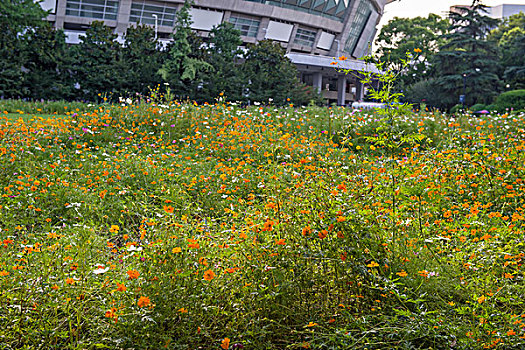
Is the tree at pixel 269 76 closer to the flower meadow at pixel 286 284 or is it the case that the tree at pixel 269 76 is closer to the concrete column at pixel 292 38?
the concrete column at pixel 292 38

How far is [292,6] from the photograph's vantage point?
41.1 m

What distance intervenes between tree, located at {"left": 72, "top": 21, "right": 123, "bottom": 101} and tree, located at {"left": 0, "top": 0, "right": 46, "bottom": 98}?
223cm

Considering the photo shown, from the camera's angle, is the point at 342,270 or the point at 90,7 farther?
the point at 90,7

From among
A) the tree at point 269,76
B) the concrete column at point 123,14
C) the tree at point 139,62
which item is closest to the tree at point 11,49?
the tree at point 139,62

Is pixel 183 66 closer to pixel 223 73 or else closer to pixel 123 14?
pixel 223 73

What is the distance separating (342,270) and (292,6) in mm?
40949

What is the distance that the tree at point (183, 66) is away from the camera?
22.4m

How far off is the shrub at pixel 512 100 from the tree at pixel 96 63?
2012 centimetres

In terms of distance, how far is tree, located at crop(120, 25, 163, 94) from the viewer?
22094 mm

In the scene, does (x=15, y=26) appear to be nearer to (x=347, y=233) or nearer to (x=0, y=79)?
(x=0, y=79)

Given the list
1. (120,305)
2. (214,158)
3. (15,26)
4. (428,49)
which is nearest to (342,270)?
(120,305)

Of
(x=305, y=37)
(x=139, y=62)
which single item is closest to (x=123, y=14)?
(x=139, y=62)

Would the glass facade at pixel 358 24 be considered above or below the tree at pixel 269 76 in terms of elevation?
above

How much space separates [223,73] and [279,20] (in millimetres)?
20447
